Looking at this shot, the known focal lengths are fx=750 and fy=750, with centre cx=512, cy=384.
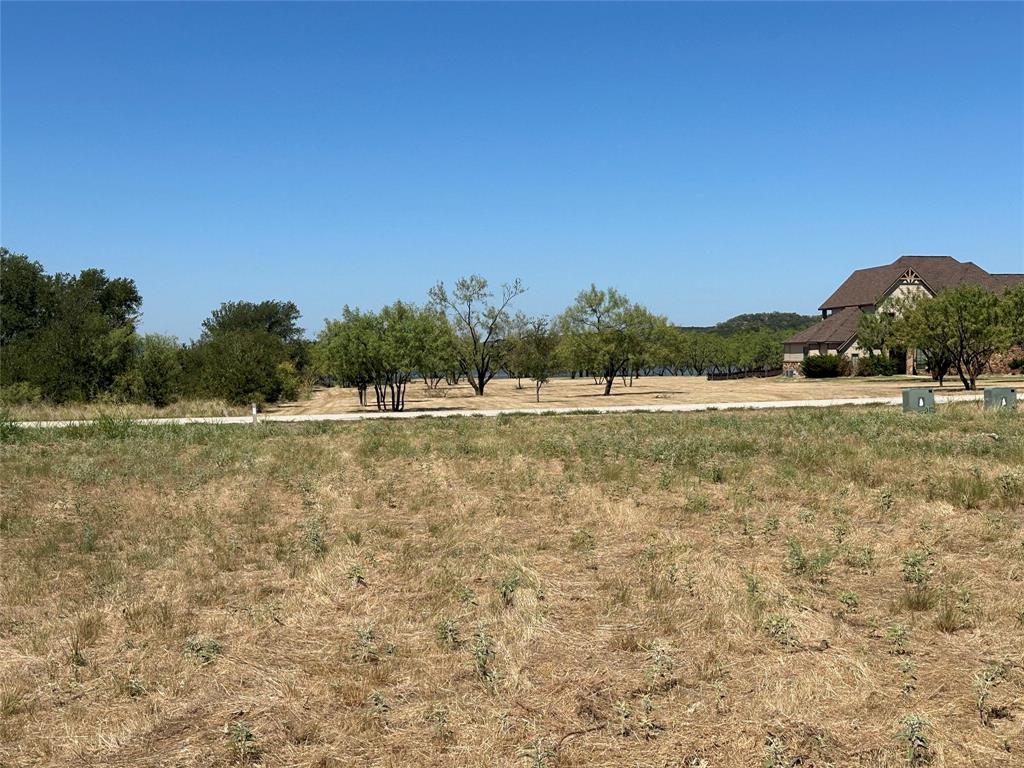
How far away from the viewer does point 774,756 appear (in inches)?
216

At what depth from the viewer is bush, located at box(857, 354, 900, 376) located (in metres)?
71.7

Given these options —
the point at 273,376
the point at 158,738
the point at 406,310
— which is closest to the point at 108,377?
the point at 273,376

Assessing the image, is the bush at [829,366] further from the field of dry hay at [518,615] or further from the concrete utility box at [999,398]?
the field of dry hay at [518,615]

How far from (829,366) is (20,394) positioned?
67754mm

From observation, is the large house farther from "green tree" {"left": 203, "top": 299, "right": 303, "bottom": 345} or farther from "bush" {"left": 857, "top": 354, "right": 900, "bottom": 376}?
"green tree" {"left": 203, "top": 299, "right": 303, "bottom": 345}

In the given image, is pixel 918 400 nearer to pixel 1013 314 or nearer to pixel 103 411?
pixel 1013 314

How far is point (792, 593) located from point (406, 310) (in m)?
34.6

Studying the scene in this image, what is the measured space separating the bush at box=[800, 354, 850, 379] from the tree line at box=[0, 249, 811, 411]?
53.3ft

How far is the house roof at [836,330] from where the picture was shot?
78.5 m

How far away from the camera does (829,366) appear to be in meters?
75.1

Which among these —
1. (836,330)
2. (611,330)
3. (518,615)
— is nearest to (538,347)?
(611,330)

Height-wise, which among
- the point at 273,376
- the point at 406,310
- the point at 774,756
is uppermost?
the point at 406,310

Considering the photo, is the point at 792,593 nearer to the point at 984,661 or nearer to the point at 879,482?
the point at 984,661

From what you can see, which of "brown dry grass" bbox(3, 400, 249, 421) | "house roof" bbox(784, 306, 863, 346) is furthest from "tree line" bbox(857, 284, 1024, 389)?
"brown dry grass" bbox(3, 400, 249, 421)
